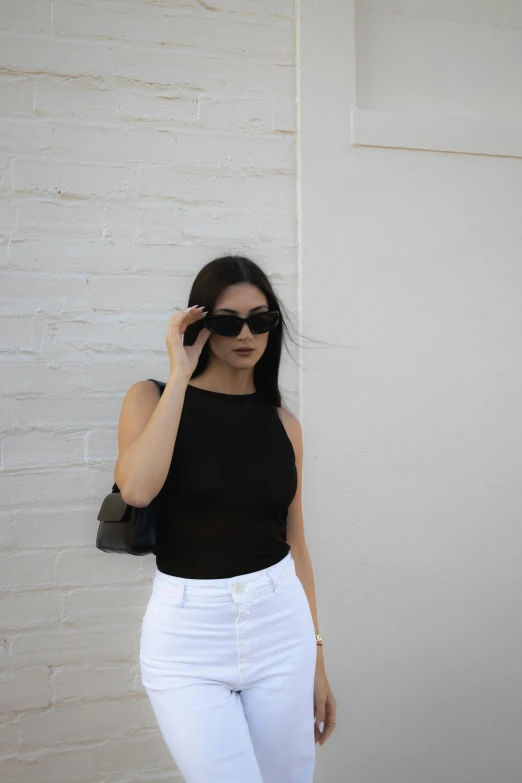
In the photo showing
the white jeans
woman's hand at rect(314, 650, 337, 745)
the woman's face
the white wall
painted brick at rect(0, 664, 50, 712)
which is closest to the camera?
the white jeans

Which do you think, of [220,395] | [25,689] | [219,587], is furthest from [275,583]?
[25,689]

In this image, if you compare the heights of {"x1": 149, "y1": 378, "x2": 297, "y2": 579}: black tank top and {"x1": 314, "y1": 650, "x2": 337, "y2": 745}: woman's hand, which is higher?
{"x1": 149, "y1": 378, "x2": 297, "y2": 579}: black tank top

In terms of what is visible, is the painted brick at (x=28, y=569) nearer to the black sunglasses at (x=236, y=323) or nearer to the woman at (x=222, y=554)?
the woman at (x=222, y=554)

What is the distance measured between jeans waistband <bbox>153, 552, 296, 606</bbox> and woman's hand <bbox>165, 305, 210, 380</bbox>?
0.51 meters

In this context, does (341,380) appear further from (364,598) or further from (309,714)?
(309,714)

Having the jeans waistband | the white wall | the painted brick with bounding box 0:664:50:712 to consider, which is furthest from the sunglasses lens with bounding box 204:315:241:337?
the painted brick with bounding box 0:664:50:712

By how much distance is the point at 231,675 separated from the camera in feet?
5.85

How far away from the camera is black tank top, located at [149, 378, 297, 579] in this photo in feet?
6.16

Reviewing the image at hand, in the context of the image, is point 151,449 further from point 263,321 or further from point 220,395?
point 263,321

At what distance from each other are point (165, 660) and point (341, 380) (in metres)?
1.35

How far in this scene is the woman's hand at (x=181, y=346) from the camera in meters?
1.90

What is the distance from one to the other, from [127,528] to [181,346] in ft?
1.61

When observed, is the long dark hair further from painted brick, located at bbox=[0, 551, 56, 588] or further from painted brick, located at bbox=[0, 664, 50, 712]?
painted brick, located at bbox=[0, 664, 50, 712]

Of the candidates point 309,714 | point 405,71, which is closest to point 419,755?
point 309,714
